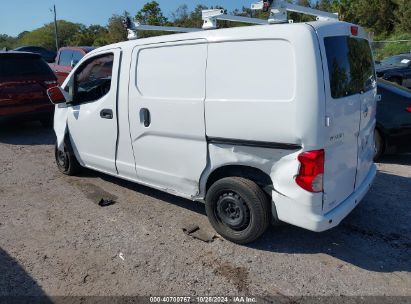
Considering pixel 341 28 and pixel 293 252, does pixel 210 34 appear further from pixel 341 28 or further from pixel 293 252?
pixel 293 252

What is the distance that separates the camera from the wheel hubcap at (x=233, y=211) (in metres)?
3.68

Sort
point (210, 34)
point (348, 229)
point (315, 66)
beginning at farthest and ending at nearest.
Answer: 1. point (348, 229)
2. point (210, 34)
3. point (315, 66)

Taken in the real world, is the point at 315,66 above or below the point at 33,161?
above

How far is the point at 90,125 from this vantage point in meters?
5.07

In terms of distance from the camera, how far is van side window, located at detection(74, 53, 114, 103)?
190 inches

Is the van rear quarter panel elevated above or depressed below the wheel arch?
above

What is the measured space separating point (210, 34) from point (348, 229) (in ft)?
7.83

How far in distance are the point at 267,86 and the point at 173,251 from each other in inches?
69.0

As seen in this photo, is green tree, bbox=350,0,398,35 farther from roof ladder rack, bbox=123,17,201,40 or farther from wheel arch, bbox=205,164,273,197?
wheel arch, bbox=205,164,273,197

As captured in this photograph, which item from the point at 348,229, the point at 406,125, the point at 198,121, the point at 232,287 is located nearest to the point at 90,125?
the point at 198,121

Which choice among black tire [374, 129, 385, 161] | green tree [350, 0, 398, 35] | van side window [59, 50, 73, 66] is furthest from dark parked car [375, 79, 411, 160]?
green tree [350, 0, 398, 35]

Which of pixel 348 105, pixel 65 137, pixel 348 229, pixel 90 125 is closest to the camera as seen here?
pixel 348 105

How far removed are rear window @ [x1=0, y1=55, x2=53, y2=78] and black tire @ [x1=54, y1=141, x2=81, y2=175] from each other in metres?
3.26

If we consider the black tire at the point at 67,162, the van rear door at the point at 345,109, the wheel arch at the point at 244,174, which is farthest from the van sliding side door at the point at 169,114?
the black tire at the point at 67,162
